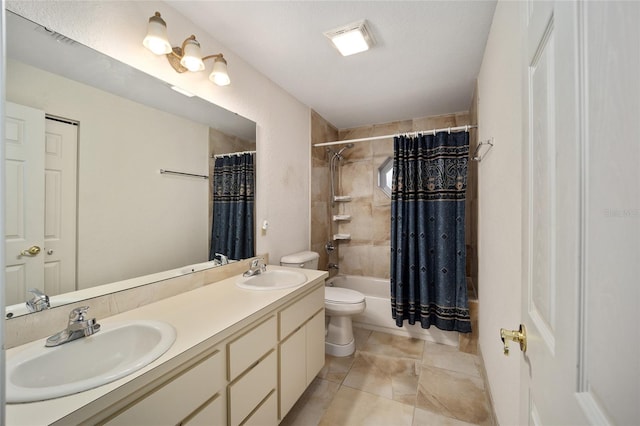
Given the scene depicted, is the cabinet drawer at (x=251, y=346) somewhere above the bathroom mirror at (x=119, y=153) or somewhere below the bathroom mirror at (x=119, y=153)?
below

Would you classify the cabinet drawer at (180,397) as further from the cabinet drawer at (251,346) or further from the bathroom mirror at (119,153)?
the bathroom mirror at (119,153)

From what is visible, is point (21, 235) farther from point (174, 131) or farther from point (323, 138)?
point (323, 138)

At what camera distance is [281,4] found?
4.65ft

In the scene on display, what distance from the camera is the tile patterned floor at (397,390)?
160 cm

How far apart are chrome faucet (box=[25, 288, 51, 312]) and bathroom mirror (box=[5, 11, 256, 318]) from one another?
24 millimetres

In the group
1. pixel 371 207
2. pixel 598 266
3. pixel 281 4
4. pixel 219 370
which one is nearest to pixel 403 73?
pixel 281 4

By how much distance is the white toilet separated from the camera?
2.22 meters

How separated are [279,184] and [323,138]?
1.16 meters

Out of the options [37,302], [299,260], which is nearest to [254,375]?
[37,302]

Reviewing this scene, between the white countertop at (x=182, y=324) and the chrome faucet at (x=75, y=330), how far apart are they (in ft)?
0.19

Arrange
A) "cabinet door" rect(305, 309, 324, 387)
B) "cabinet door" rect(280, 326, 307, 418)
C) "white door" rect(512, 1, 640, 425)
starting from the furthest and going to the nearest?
"cabinet door" rect(305, 309, 324, 387) → "cabinet door" rect(280, 326, 307, 418) → "white door" rect(512, 1, 640, 425)

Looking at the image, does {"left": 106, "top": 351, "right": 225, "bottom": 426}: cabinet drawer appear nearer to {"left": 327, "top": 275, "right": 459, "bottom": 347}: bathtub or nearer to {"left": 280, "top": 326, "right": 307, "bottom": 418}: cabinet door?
{"left": 280, "top": 326, "right": 307, "bottom": 418}: cabinet door

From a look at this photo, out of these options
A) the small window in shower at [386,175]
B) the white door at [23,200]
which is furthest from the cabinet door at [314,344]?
the small window in shower at [386,175]

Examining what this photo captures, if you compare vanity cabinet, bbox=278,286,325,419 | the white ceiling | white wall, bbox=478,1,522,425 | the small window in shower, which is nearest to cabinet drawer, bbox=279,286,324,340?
vanity cabinet, bbox=278,286,325,419
